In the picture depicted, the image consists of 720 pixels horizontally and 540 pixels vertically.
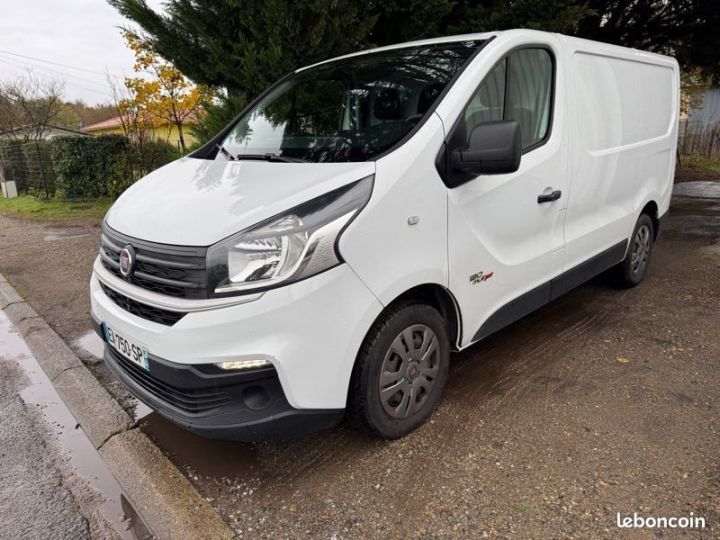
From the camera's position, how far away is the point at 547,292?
3.27 m

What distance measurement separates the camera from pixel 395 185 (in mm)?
2215

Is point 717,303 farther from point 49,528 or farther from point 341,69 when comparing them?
point 49,528

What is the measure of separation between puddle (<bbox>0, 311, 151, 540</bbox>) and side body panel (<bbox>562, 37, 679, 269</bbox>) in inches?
113

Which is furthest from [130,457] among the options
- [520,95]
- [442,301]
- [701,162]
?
[701,162]

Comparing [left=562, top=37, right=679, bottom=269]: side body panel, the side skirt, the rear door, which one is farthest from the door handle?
the side skirt

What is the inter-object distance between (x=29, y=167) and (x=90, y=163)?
3.90 metres

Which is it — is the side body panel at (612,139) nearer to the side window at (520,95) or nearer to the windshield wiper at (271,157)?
the side window at (520,95)

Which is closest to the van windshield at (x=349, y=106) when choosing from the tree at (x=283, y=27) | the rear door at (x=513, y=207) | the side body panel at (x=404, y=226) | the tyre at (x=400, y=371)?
the side body panel at (x=404, y=226)

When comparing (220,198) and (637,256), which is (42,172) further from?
(637,256)

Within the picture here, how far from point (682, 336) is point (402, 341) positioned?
241cm

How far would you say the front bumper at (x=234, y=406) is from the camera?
1982 mm

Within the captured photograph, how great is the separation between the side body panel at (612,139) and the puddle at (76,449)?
2.88m

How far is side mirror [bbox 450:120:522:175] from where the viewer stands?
2.28m

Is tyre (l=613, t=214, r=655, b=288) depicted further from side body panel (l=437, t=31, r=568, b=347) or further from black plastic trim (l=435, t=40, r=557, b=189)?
black plastic trim (l=435, t=40, r=557, b=189)
